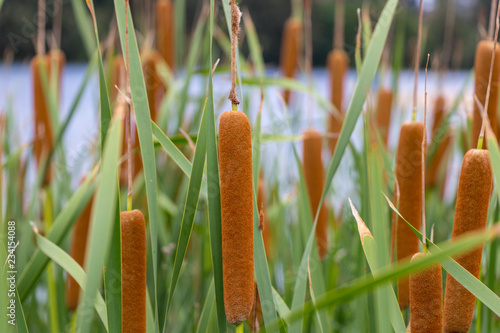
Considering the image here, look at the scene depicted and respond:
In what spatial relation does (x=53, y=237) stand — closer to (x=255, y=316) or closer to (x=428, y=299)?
(x=255, y=316)

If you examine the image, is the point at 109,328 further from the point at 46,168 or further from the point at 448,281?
the point at 46,168

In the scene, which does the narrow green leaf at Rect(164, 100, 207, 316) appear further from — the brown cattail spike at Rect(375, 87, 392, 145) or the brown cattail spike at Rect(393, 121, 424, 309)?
the brown cattail spike at Rect(375, 87, 392, 145)

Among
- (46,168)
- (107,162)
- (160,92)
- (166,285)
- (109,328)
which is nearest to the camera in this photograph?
(107,162)

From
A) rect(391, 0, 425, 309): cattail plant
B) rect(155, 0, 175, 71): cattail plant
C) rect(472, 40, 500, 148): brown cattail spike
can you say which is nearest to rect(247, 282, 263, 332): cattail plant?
rect(391, 0, 425, 309): cattail plant

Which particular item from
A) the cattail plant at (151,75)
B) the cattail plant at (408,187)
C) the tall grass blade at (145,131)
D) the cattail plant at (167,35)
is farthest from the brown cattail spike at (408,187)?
the cattail plant at (167,35)

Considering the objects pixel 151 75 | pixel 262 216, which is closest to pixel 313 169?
pixel 151 75

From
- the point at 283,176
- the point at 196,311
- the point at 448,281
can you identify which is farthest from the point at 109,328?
the point at 283,176
